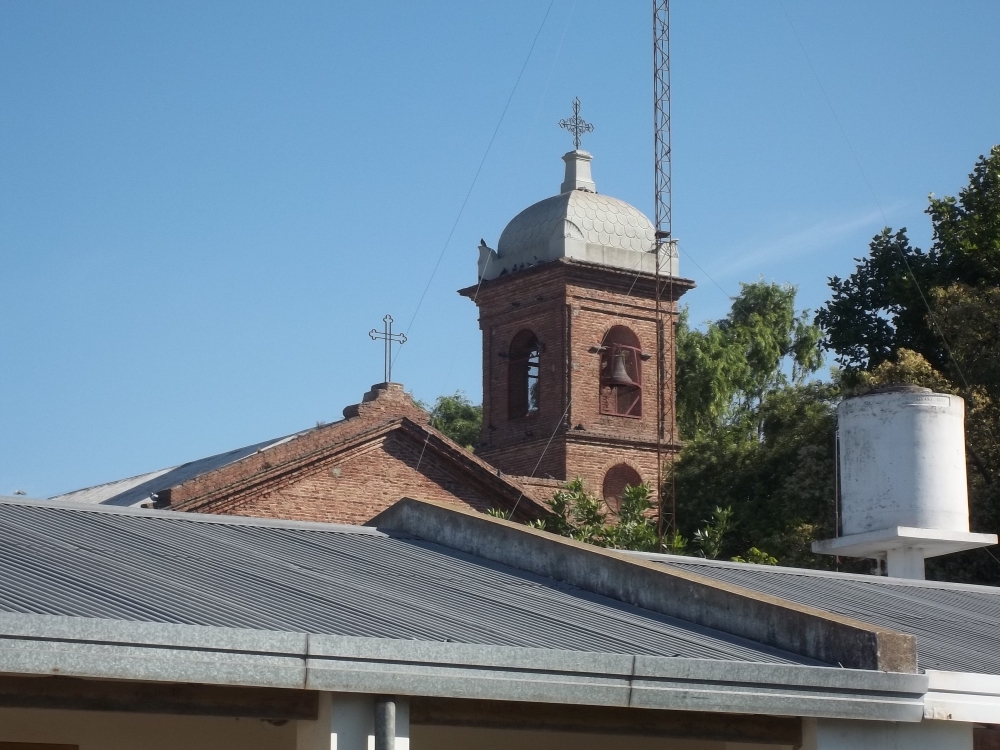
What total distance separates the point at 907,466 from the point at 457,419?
4263cm

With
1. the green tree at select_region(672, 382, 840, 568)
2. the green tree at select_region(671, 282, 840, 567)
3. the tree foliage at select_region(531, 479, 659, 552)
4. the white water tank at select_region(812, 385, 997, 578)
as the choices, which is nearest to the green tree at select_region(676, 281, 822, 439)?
the green tree at select_region(671, 282, 840, 567)

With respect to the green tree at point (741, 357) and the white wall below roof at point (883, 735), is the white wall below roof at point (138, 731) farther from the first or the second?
the green tree at point (741, 357)

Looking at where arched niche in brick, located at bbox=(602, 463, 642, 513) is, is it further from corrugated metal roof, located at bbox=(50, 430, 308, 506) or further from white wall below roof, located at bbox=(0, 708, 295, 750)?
white wall below roof, located at bbox=(0, 708, 295, 750)

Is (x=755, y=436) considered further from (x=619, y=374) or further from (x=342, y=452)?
(x=342, y=452)

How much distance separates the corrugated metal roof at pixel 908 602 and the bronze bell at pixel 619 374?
22.0 metres

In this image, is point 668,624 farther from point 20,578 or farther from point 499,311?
point 499,311

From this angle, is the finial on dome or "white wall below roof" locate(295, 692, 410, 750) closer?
"white wall below roof" locate(295, 692, 410, 750)

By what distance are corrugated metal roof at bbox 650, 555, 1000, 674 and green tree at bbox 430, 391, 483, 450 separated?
1645 inches

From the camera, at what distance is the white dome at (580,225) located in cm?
3419

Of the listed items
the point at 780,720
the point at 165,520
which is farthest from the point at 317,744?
the point at 165,520

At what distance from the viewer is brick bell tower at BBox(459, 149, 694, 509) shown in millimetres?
33750

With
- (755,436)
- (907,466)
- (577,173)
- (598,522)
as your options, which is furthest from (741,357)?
(907,466)

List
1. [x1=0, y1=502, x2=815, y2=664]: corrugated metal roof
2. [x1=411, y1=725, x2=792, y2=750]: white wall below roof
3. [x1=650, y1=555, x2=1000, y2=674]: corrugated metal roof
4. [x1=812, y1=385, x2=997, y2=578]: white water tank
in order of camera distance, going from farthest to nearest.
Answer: [x1=812, y1=385, x2=997, y2=578]: white water tank, [x1=650, y1=555, x2=1000, y2=674]: corrugated metal roof, [x1=411, y1=725, x2=792, y2=750]: white wall below roof, [x1=0, y1=502, x2=815, y2=664]: corrugated metal roof

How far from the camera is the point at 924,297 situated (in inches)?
1260
